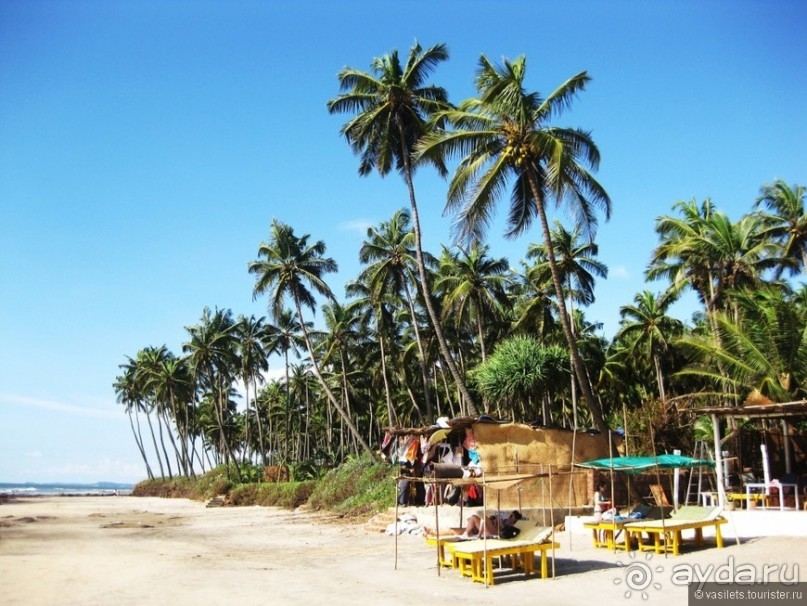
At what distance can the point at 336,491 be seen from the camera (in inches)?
1273

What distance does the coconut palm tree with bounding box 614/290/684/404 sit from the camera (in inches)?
1635

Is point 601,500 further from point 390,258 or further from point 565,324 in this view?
point 390,258

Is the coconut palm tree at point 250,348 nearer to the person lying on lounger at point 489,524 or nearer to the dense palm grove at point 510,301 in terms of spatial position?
the dense palm grove at point 510,301

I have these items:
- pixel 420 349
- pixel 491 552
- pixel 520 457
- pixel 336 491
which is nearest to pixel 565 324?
pixel 520 457

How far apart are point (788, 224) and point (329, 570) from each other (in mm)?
26692

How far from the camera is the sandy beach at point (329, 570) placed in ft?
35.1

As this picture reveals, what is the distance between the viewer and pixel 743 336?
2158 cm

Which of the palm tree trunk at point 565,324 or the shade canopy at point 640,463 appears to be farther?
the palm tree trunk at point 565,324

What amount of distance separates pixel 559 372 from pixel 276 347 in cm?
2981

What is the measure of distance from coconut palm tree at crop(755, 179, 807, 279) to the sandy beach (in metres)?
18.9

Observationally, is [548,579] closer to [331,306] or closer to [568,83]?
[568,83]

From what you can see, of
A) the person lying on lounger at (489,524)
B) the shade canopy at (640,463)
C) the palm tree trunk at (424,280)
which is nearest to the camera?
the person lying on lounger at (489,524)

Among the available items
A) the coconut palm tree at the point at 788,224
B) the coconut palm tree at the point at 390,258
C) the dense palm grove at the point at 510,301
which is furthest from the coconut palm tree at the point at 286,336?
the coconut palm tree at the point at 788,224

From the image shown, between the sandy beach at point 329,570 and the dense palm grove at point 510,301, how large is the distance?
24.5 ft
